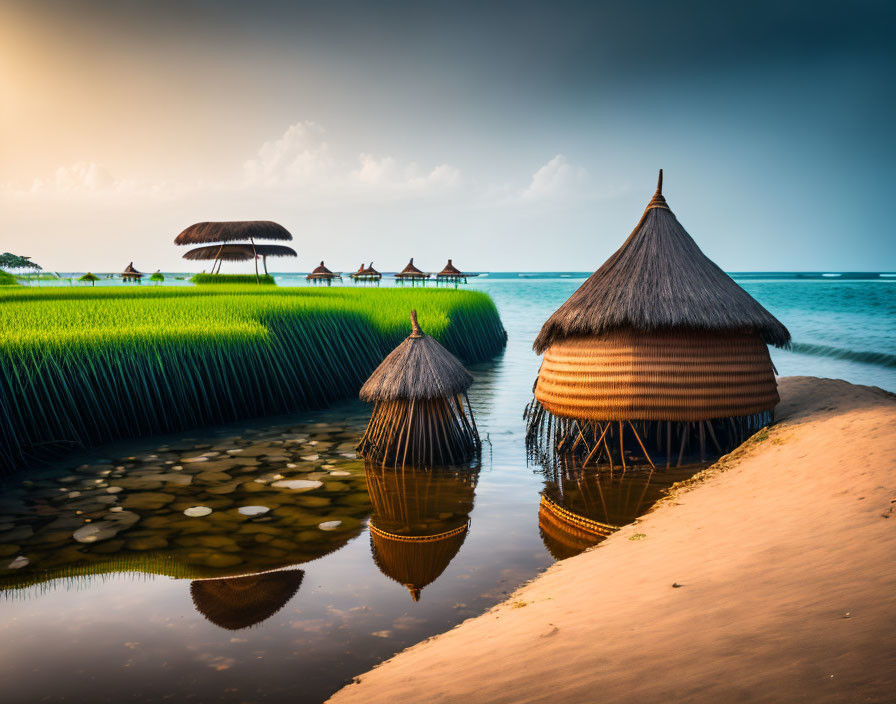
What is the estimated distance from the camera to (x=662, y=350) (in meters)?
5.56

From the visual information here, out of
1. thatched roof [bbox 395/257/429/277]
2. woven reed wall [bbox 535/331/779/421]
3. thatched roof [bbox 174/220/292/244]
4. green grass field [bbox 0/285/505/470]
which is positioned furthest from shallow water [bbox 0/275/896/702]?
thatched roof [bbox 395/257/429/277]

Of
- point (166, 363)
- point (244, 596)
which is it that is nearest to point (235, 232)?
point (166, 363)

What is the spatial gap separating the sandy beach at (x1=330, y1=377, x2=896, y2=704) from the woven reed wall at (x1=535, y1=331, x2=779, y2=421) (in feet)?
4.30

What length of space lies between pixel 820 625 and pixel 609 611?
2.56 feet

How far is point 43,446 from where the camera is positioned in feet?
19.4

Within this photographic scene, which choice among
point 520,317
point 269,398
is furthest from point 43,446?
point 520,317

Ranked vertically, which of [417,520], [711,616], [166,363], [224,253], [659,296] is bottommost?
[417,520]

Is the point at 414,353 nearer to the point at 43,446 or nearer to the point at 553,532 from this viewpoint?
the point at 553,532

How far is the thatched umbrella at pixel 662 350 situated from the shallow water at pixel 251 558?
0.61 metres

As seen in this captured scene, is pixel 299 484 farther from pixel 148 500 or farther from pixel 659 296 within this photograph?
A: pixel 659 296

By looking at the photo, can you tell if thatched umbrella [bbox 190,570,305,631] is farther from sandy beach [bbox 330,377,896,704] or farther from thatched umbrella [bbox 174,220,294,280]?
thatched umbrella [bbox 174,220,294,280]

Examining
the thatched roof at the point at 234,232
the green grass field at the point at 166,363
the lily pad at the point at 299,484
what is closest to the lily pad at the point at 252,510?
the lily pad at the point at 299,484

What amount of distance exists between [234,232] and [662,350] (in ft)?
46.4

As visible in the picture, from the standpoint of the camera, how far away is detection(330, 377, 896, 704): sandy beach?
1.81 m
